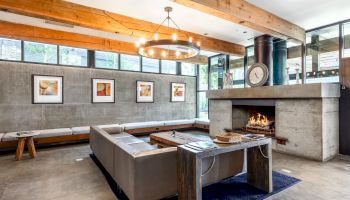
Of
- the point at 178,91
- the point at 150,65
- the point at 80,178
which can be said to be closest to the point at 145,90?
the point at 150,65

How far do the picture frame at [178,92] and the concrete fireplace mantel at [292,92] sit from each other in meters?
3.20

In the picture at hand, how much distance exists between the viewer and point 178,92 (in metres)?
8.55

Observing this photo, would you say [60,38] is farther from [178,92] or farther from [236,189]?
[236,189]

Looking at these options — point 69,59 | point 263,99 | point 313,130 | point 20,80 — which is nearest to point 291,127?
point 313,130

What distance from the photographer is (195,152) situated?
2092 millimetres

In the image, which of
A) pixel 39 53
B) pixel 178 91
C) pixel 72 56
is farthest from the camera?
pixel 178 91

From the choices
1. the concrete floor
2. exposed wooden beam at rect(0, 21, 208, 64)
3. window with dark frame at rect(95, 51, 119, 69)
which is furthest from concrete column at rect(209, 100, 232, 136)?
window with dark frame at rect(95, 51, 119, 69)

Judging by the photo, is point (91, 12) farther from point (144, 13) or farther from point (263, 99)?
point (263, 99)

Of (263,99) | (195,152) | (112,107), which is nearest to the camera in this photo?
(195,152)

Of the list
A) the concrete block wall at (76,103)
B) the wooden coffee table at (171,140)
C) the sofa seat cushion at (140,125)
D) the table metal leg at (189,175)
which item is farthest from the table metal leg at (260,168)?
the concrete block wall at (76,103)

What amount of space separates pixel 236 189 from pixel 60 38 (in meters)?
5.50

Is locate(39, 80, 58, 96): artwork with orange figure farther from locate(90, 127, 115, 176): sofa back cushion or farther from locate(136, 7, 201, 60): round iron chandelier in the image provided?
locate(136, 7, 201, 60): round iron chandelier

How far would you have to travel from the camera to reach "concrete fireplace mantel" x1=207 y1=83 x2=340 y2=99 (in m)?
3.94

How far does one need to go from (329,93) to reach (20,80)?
7.92m
